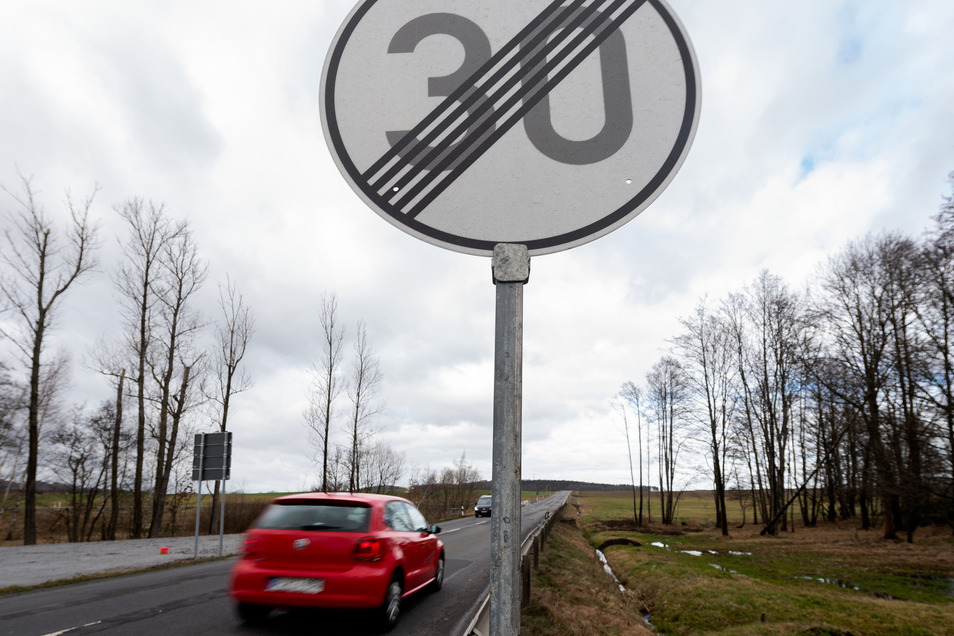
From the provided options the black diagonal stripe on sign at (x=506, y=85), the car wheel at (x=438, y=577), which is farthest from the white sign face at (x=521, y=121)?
the car wheel at (x=438, y=577)

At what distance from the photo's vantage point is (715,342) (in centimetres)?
3944

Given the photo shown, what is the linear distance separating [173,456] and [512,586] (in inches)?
1223

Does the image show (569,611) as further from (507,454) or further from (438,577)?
(507,454)

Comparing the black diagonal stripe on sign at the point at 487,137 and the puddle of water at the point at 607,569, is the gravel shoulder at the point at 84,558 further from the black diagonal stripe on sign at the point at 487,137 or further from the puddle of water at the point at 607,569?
the black diagonal stripe on sign at the point at 487,137

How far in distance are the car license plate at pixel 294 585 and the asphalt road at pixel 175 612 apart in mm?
477

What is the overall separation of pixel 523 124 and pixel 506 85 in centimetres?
10

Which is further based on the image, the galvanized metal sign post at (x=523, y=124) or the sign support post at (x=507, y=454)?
the galvanized metal sign post at (x=523, y=124)

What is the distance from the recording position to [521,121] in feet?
4.27

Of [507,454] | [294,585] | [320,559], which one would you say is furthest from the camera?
[320,559]

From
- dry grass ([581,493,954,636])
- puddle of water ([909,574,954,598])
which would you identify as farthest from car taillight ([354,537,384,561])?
puddle of water ([909,574,954,598])

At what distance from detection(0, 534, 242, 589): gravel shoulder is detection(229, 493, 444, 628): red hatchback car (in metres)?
5.70

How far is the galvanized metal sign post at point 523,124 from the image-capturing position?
1.29 metres

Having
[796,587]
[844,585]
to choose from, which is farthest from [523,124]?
[844,585]

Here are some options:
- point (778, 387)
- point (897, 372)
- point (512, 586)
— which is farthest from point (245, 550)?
point (778, 387)
